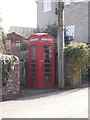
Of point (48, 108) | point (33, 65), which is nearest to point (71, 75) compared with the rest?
point (33, 65)

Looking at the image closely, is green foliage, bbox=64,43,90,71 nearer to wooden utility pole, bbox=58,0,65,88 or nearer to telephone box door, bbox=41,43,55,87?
wooden utility pole, bbox=58,0,65,88

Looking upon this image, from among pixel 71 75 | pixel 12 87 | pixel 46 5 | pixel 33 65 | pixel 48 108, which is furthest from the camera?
pixel 46 5

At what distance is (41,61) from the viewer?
1155 centimetres

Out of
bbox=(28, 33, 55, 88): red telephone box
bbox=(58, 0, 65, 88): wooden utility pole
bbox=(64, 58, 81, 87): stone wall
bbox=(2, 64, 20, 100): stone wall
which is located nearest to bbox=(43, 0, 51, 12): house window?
bbox=(58, 0, 65, 88): wooden utility pole

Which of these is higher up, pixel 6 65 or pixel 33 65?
pixel 6 65

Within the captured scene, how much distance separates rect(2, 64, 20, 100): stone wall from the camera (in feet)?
30.2

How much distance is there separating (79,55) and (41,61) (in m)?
2.06

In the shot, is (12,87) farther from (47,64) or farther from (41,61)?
(47,64)

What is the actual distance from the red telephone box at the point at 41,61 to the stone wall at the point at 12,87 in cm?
211

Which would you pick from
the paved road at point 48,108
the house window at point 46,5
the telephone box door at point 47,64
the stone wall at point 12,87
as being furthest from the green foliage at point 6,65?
the house window at point 46,5

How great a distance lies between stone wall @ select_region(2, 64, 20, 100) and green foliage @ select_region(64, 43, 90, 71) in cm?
348

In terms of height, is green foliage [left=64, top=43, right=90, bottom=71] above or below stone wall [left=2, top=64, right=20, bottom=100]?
above

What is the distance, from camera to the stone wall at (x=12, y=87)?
919 cm

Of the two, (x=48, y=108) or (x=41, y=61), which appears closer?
(x=48, y=108)
